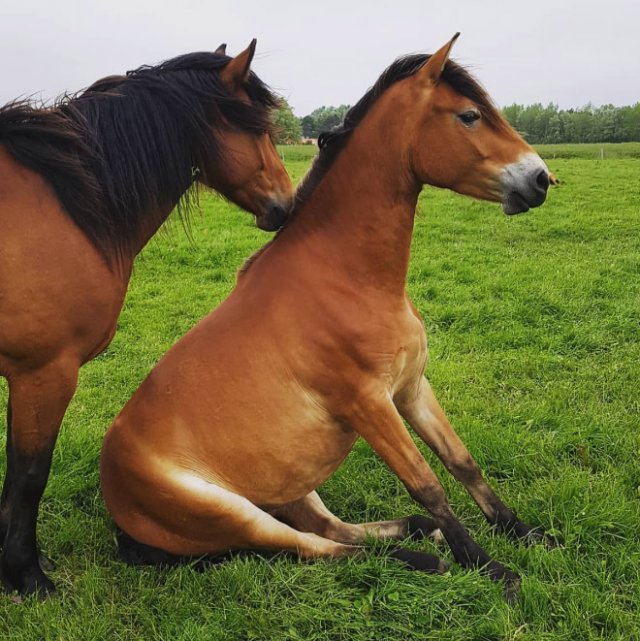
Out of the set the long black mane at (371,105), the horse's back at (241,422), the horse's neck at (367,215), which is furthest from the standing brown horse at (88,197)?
the horse's back at (241,422)

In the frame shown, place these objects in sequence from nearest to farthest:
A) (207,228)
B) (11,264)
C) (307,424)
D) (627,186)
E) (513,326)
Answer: (11,264), (307,424), (513,326), (207,228), (627,186)

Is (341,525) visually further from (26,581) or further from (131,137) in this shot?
(131,137)

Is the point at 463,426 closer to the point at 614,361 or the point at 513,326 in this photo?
the point at 614,361

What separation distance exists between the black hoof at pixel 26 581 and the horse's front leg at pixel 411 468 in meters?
1.58

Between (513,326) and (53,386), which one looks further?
(513,326)

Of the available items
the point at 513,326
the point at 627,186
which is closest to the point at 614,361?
the point at 513,326

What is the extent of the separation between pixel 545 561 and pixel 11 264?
8.55ft

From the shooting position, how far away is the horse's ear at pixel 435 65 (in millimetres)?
2396

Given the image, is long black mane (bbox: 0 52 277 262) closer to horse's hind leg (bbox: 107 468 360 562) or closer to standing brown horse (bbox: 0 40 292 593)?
standing brown horse (bbox: 0 40 292 593)

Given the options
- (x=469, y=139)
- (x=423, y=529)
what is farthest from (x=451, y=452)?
(x=469, y=139)

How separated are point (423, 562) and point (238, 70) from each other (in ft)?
7.76

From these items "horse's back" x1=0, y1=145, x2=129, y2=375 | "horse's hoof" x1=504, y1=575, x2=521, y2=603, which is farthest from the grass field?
"horse's back" x1=0, y1=145, x2=129, y2=375

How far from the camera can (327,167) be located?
2787mm

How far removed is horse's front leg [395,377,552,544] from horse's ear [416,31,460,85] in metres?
1.42
